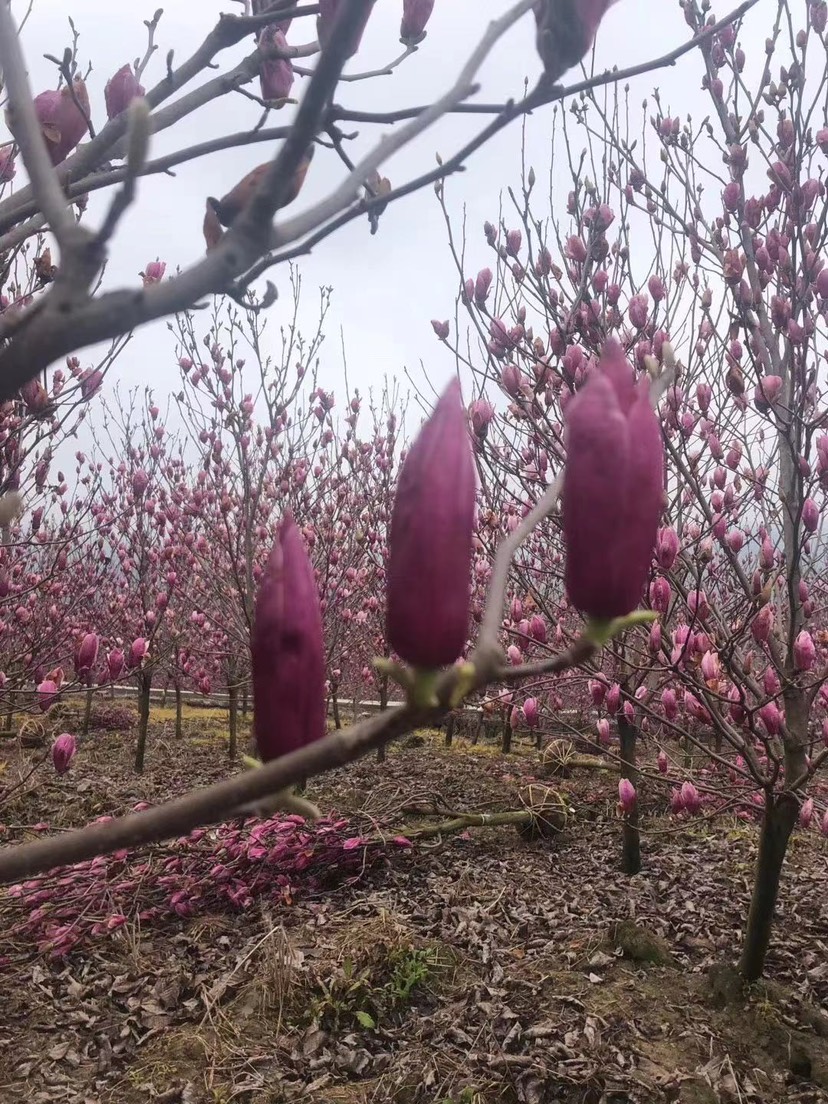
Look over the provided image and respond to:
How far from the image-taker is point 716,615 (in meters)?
3.03

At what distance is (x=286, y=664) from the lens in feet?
1.92

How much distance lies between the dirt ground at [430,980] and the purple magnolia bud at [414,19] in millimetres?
3096

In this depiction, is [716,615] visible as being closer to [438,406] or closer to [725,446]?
[725,446]

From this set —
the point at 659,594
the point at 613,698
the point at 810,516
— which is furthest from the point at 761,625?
the point at 613,698

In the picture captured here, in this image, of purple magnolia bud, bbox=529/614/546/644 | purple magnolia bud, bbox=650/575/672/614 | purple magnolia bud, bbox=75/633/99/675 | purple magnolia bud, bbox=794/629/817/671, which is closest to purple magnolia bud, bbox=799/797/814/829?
purple magnolia bud, bbox=794/629/817/671

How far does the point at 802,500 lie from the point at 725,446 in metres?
1.02

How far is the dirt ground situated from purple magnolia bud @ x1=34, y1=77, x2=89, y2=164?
2.79 metres

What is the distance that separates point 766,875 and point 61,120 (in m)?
3.47

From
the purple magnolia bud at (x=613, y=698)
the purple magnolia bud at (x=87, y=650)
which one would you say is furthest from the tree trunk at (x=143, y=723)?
the purple magnolia bud at (x=613, y=698)

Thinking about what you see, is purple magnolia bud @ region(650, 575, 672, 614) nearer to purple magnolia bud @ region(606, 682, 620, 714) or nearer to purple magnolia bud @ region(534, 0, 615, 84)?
purple magnolia bud @ region(606, 682, 620, 714)

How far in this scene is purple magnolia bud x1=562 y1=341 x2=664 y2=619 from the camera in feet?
1.78

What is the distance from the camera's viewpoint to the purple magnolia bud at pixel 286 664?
1.91ft

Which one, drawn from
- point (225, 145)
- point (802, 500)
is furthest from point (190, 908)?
point (225, 145)

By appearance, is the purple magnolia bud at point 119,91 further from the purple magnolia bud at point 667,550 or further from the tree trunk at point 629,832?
the tree trunk at point 629,832
